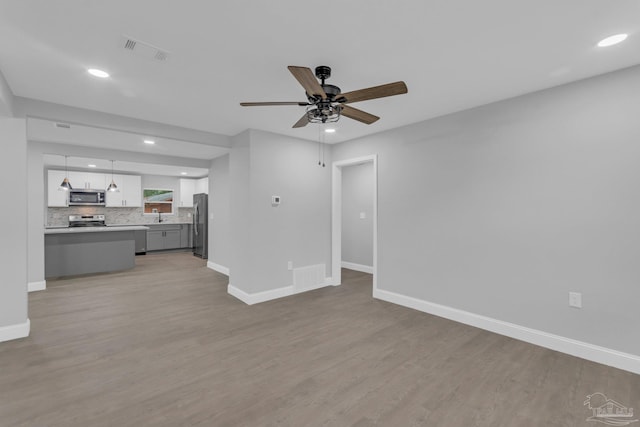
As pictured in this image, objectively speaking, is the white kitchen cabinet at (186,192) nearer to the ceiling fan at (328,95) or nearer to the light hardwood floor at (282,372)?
the light hardwood floor at (282,372)

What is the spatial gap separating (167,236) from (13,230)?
6116 mm

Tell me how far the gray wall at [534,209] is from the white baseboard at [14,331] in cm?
449

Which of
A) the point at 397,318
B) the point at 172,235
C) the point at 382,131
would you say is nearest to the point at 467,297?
the point at 397,318

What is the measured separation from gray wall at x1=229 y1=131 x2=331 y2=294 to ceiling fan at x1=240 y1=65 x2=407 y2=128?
6.03 feet

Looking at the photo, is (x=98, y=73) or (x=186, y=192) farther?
(x=186, y=192)

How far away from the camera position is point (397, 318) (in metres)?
3.69

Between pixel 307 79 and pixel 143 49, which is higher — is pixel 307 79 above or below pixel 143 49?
below

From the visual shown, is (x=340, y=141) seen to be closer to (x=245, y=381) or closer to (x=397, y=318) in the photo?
(x=397, y=318)

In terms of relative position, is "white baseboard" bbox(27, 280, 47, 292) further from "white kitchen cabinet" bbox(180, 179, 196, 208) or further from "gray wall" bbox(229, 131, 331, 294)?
"white kitchen cabinet" bbox(180, 179, 196, 208)

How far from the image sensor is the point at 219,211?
6.57 meters

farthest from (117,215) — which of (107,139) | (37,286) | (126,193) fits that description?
(107,139)

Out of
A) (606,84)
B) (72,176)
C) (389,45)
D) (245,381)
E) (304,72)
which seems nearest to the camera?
(304,72)

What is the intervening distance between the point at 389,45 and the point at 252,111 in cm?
192

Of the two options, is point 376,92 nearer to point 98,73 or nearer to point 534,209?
point 534,209
